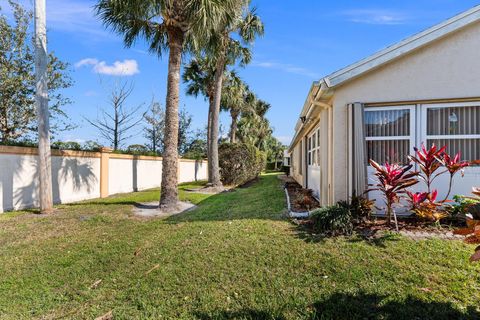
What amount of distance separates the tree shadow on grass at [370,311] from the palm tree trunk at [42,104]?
7.60 metres

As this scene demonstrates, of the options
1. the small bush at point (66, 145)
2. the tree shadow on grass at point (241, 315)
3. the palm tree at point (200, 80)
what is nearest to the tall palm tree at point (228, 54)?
the palm tree at point (200, 80)

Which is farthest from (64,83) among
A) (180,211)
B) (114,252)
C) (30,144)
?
(114,252)

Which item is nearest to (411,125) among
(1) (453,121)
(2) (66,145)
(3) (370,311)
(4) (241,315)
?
(1) (453,121)

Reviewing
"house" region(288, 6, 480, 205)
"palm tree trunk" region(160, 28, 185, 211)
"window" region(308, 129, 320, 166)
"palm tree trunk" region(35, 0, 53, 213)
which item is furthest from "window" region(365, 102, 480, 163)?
"palm tree trunk" region(35, 0, 53, 213)

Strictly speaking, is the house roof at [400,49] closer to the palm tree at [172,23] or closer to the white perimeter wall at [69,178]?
the palm tree at [172,23]

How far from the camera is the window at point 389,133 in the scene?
258 inches

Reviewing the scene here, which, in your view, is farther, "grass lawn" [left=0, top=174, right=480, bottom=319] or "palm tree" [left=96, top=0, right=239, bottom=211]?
"palm tree" [left=96, top=0, right=239, bottom=211]

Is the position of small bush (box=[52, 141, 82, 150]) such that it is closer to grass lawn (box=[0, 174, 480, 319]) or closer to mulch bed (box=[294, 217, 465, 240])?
grass lawn (box=[0, 174, 480, 319])

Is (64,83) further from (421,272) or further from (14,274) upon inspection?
(421,272)

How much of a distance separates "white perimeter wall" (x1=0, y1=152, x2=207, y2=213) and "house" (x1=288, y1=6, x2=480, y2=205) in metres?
9.47

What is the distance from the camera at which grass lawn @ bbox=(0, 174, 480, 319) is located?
11.1 feet

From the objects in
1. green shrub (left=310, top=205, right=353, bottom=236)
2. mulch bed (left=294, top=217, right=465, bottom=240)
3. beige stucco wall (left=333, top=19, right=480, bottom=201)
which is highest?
beige stucco wall (left=333, top=19, right=480, bottom=201)

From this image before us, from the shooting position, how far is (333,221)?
5359 mm

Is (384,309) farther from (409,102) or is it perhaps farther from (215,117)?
(215,117)
